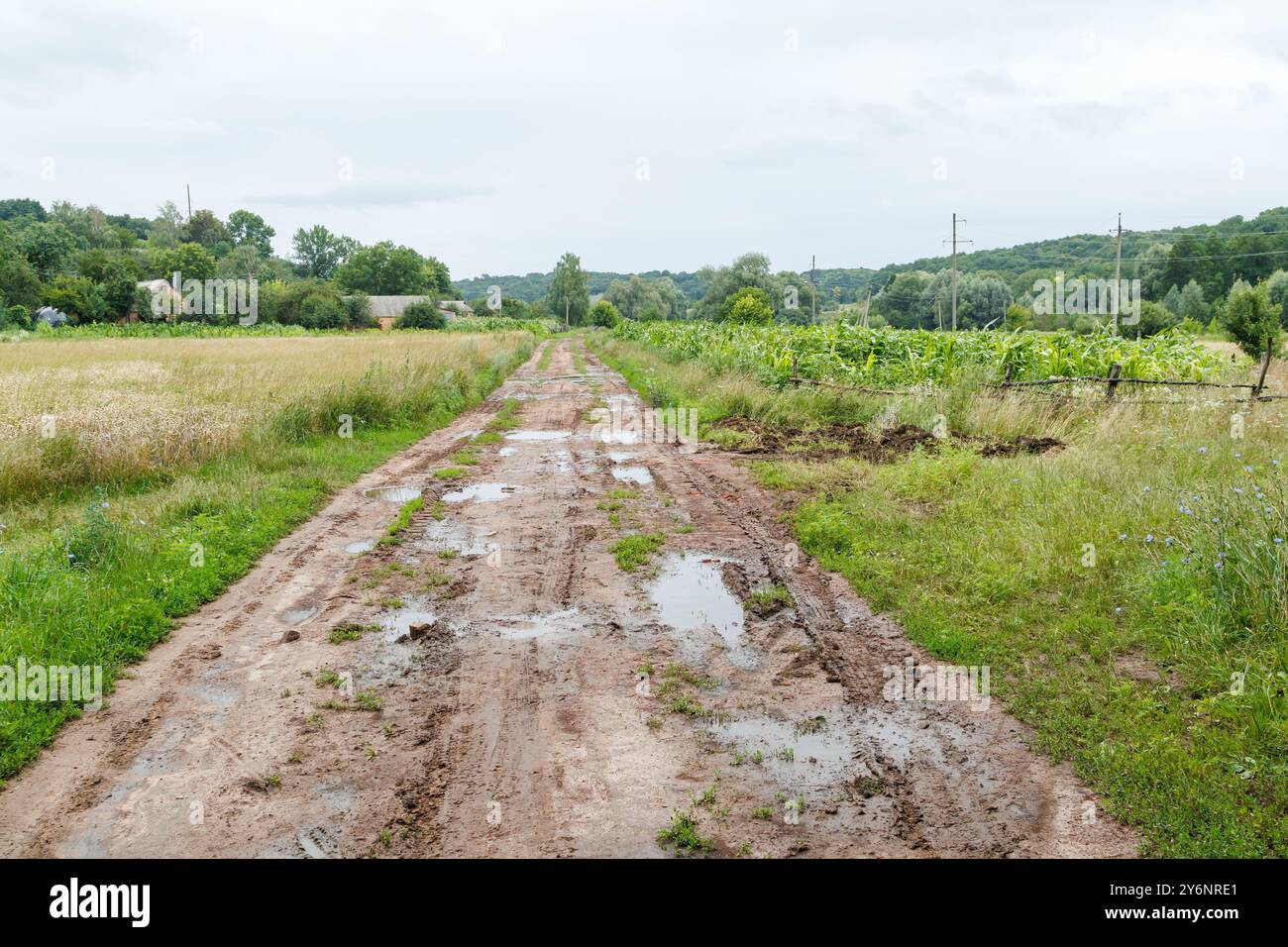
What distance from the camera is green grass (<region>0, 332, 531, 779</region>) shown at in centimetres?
538

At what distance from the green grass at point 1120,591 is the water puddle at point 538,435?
226 inches

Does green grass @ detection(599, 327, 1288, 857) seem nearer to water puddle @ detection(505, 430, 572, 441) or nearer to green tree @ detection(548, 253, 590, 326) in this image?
water puddle @ detection(505, 430, 572, 441)

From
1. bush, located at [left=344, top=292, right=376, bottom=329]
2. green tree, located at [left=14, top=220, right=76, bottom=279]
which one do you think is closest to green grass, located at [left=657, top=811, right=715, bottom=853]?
bush, located at [left=344, top=292, right=376, bottom=329]

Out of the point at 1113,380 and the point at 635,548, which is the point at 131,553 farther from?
the point at 1113,380

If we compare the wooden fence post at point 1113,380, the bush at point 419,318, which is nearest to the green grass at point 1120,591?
the wooden fence post at point 1113,380

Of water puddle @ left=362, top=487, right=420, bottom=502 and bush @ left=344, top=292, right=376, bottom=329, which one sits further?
bush @ left=344, top=292, right=376, bottom=329

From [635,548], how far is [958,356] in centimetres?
1222

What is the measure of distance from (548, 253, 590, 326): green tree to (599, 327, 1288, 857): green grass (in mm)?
104545

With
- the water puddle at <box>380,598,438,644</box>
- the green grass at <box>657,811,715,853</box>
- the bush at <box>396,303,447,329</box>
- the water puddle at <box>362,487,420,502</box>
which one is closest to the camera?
the green grass at <box>657,811,715,853</box>

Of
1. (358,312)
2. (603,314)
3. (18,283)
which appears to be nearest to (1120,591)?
(18,283)

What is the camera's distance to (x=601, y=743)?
447 centimetres

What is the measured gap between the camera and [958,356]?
699 inches

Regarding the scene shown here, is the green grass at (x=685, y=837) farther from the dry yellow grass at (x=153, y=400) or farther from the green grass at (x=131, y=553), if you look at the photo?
the dry yellow grass at (x=153, y=400)

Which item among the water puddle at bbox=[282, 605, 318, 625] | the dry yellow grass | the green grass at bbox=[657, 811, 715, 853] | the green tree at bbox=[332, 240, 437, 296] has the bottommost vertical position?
the green grass at bbox=[657, 811, 715, 853]
